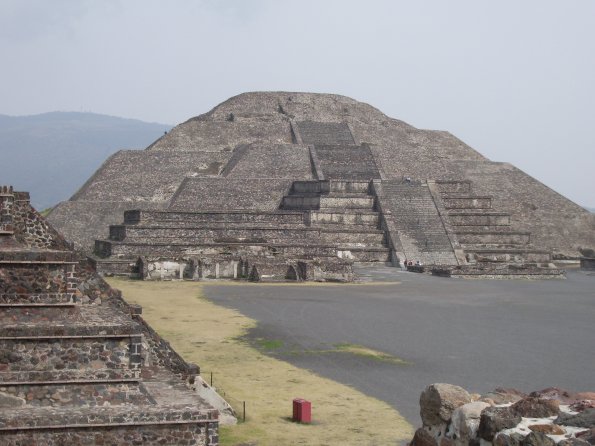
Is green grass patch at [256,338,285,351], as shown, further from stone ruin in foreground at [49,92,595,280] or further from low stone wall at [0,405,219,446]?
stone ruin in foreground at [49,92,595,280]

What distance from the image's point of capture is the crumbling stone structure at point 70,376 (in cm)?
923

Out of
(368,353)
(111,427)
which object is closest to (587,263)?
(368,353)

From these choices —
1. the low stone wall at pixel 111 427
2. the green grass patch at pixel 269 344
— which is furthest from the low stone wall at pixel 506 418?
the green grass patch at pixel 269 344

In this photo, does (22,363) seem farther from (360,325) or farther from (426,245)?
(426,245)

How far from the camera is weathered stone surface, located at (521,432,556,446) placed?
539 centimetres

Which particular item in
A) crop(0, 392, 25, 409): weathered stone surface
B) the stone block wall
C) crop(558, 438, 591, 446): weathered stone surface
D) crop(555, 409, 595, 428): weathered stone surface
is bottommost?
crop(0, 392, 25, 409): weathered stone surface

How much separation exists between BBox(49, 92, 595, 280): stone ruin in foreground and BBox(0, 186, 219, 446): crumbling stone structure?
23.8m

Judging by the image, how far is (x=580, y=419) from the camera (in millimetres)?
5523

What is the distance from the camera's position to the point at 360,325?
2230 centimetres

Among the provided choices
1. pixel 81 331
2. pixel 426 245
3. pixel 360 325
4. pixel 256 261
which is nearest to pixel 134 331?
pixel 81 331

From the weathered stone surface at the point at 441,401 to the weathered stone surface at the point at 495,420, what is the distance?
46 centimetres

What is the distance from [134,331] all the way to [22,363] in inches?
47.5

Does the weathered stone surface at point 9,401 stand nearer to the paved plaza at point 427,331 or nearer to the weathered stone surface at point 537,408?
the paved plaza at point 427,331

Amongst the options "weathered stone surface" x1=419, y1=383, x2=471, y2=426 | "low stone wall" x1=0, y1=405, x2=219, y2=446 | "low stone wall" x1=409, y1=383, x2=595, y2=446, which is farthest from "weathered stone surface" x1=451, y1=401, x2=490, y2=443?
"low stone wall" x1=0, y1=405, x2=219, y2=446
